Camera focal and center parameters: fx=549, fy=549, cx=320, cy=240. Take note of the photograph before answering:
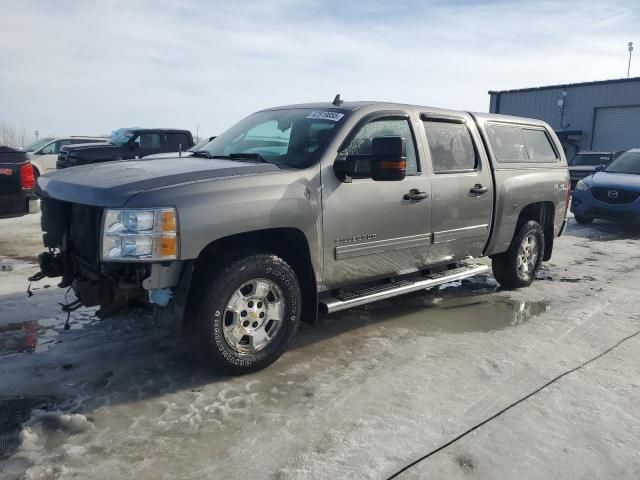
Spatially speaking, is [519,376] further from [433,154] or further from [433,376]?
[433,154]

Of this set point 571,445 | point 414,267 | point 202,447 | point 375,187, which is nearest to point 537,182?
point 414,267

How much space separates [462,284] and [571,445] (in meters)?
3.52

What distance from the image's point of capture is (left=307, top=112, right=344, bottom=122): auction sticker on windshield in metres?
4.26

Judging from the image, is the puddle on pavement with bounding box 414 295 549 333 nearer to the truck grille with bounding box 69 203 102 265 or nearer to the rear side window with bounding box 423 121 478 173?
the rear side window with bounding box 423 121 478 173

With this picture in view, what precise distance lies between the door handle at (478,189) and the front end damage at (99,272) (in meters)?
2.86

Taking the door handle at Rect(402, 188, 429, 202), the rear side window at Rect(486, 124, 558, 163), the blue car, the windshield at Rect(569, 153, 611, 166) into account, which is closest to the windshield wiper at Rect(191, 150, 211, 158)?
the door handle at Rect(402, 188, 429, 202)

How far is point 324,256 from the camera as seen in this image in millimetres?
3949

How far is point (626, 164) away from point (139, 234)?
1145 centimetres

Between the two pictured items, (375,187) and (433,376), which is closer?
(433,376)

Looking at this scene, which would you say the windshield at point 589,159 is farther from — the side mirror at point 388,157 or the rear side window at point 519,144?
the side mirror at point 388,157

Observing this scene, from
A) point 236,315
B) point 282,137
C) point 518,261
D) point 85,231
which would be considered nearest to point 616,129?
point 518,261

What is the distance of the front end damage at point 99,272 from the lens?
3.32m

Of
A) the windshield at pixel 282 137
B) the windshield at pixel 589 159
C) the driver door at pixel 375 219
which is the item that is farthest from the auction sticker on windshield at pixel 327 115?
the windshield at pixel 589 159

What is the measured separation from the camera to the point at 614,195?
10.5 metres
